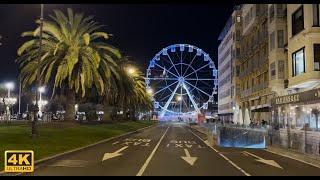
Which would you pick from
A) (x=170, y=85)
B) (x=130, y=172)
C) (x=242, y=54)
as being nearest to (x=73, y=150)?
(x=130, y=172)

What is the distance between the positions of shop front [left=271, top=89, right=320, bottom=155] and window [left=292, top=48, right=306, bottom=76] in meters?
2.88

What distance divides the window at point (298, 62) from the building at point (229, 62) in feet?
191

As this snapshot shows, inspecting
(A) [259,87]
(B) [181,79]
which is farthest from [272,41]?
(B) [181,79]

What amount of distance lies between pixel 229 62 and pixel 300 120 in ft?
301

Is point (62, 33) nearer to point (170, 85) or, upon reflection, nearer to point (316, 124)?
point (316, 124)

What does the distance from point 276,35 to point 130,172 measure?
3975 centimetres

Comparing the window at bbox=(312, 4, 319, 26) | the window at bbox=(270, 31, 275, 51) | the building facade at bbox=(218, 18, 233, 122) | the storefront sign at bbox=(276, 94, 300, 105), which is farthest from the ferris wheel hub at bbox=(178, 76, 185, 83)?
the window at bbox=(312, 4, 319, 26)

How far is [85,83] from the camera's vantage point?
152ft

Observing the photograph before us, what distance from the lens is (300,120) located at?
37531mm

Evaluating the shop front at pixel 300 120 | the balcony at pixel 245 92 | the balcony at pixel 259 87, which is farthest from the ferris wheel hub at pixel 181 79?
the shop front at pixel 300 120

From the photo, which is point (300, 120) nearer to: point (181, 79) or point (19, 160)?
point (19, 160)

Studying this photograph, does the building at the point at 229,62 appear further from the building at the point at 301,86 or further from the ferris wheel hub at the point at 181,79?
the building at the point at 301,86

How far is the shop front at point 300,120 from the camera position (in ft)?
97.0

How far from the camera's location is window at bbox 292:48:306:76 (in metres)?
42.8
